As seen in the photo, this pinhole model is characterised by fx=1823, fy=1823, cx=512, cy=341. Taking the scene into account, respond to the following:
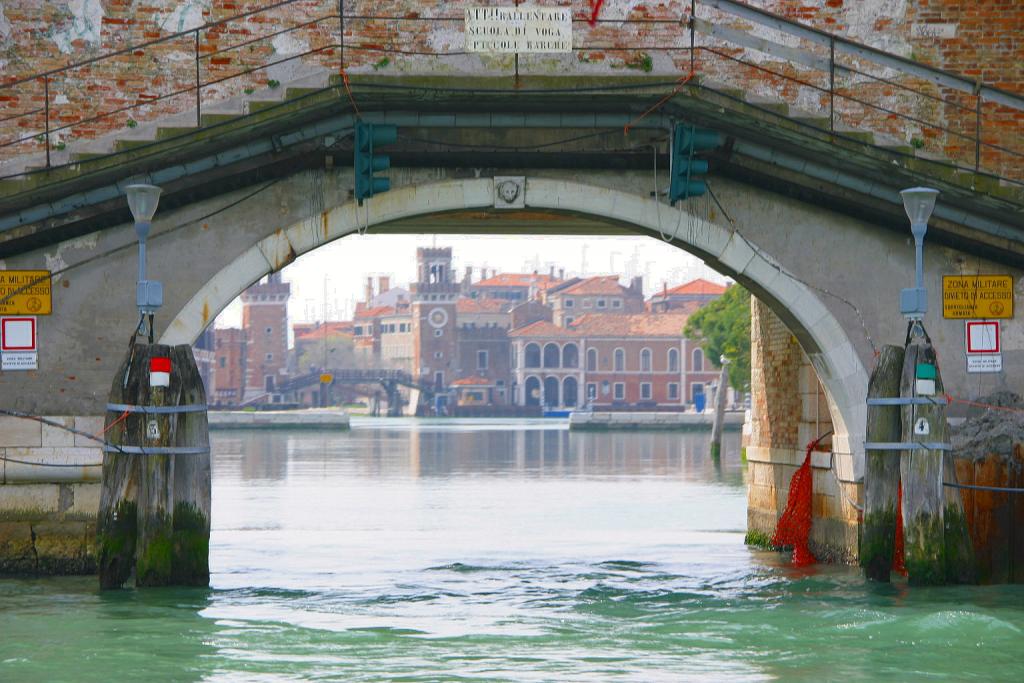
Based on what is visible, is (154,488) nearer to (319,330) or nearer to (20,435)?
(20,435)

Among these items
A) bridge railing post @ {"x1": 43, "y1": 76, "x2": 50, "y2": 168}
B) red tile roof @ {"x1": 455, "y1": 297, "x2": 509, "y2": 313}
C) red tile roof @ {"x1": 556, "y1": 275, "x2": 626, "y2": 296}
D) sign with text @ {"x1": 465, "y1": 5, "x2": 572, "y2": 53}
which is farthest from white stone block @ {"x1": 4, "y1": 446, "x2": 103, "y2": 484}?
red tile roof @ {"x1": 455, "y1": 297, "x2": 509, "y2": 313}

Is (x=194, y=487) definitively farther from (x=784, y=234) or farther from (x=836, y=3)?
(x=836, y=3)

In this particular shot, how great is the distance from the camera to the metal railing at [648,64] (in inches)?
614

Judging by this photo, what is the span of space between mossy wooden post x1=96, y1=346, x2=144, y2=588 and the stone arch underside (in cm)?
180

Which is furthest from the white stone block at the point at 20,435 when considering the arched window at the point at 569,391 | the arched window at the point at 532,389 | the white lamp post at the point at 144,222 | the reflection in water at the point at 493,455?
the arched window at the point at 532,389

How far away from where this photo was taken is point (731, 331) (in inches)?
2517

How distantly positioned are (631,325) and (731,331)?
7683cm

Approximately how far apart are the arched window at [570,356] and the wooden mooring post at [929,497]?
128 m

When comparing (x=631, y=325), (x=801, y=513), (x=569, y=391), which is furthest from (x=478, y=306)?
(x=801, y=513)

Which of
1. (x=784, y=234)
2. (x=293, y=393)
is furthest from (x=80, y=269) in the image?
(x=293, y=393)

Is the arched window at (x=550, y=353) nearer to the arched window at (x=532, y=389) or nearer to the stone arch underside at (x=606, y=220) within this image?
the arched window at (x=532, y=389)

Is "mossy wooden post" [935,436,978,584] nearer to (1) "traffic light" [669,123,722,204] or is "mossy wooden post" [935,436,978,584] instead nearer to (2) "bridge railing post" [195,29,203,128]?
(1) "traffic light" [669,123,722,204]

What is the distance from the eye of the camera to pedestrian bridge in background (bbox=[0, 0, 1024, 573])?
49.1 ft

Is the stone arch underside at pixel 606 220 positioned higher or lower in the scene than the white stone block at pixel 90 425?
higher
